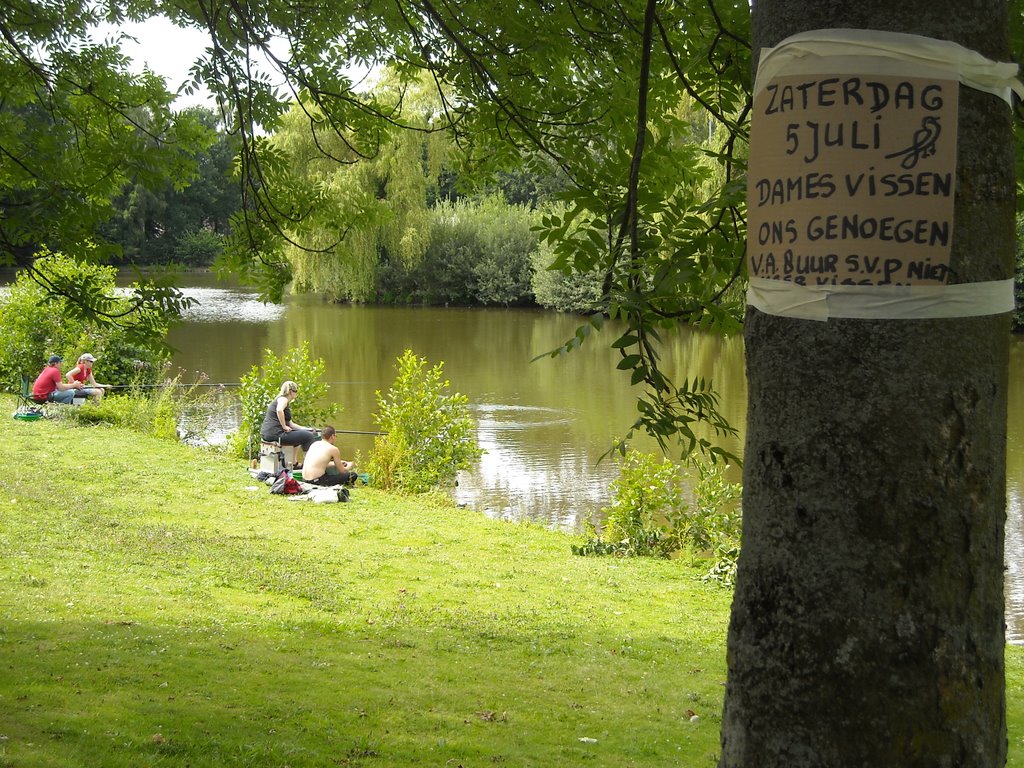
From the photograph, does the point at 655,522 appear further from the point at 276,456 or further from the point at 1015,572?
the point at 276,456

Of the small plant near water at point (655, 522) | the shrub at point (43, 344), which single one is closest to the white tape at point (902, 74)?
the small plant near water at point (655, 522)

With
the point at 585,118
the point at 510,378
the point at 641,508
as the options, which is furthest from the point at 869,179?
the point at 510,378

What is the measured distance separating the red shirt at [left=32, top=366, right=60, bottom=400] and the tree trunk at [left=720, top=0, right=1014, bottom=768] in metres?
14.4

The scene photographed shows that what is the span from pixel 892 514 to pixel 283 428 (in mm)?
10894

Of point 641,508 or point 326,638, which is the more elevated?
point 641,508

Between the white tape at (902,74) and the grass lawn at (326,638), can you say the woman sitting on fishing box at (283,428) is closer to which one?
the grass lawn at (326,638)

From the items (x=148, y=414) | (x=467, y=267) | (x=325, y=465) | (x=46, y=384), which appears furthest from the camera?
(x=467, y=267)

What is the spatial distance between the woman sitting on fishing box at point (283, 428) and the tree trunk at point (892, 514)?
34.8ft

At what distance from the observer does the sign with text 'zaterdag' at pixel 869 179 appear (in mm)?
1584

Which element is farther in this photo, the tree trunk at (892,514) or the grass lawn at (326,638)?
the grass lawn at (326,638)

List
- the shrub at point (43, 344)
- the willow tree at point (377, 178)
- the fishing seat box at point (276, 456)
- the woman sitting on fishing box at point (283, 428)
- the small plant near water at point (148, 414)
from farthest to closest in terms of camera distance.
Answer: the willow tree at point (377, 178), the shrub at point (43, 344), the small plant near water at point (148, 414), the woman sitting on fishing box at point (283, 428), the fishing seat box at point (276, 456)

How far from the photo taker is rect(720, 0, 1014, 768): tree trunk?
1.54 m

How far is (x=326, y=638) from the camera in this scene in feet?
19.3

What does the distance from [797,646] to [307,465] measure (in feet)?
32.8
